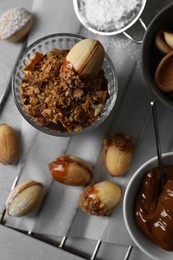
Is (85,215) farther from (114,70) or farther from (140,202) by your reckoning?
(114,70)

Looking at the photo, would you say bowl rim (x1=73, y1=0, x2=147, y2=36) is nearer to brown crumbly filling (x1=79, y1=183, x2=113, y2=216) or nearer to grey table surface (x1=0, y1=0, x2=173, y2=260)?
grey table surface (x1=0, y1=0, x2=173, y2=260)

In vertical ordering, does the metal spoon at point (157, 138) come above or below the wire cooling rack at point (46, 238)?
above

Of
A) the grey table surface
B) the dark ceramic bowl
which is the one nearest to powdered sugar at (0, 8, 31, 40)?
the grey table surface

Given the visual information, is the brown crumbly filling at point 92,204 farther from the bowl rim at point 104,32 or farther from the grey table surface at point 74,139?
the bowl rim at point 104,32

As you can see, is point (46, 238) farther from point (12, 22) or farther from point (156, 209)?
point (12, 22)

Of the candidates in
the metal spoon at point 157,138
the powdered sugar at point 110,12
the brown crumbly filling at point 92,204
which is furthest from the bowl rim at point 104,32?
the brown crumbly filling at point 92,204

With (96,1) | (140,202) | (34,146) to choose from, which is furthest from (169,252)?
(96,1)
